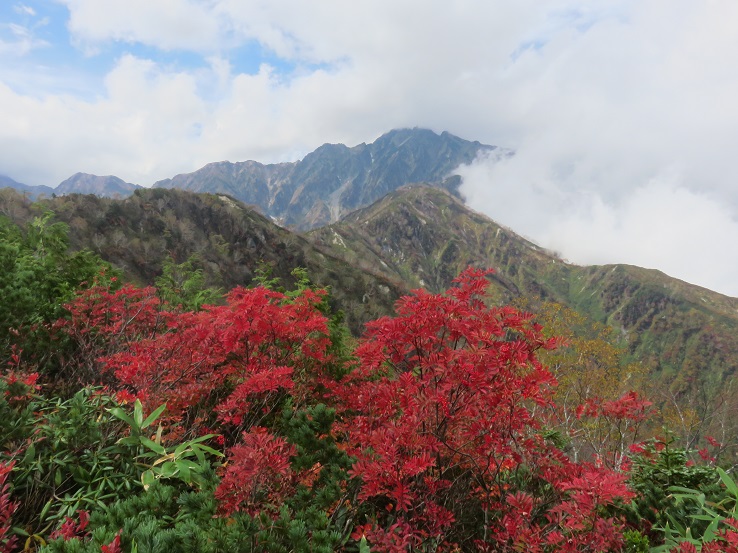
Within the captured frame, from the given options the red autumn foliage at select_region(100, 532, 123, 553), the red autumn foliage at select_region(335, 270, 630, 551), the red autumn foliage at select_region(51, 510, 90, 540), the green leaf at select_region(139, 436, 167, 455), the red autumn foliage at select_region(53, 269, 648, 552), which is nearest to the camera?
the red autumn foliage at select_region(100, 532, 123, 553)

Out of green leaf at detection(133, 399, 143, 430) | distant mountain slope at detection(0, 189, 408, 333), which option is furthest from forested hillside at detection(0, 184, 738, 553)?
distant mountain slope at detection(0, 189, 408, 333)

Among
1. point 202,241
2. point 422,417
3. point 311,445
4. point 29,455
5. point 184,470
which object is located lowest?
point 29,455

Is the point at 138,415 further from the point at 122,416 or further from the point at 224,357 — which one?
the point at 224,357

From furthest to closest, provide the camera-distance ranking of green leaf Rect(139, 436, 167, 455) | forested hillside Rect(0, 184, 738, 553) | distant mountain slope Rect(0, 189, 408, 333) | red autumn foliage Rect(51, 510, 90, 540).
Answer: distant mountain slope Rect(0, 189, 408, 333) → green leaf Rect(139, 436, 167, 455) → forested hillside Rect(0, 184, 738, 553) → red autumn foliage Rect(51, 510, 90, 540)

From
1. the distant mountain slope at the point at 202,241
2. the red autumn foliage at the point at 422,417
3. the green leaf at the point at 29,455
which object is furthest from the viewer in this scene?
the distant mountain slope at the point at 202,241

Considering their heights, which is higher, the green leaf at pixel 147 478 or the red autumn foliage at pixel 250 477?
the red autumn foliage at pixel 250 477

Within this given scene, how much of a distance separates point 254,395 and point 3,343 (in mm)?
4372

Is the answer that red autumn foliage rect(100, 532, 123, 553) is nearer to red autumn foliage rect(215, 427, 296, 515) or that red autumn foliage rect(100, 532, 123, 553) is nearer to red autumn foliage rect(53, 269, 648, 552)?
red autumn foliage rect(53, 269, 648, 552)

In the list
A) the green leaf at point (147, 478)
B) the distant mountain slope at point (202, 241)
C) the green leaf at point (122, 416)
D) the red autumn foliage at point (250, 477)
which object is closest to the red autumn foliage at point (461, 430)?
the red autumn foliage at point (250, 477)

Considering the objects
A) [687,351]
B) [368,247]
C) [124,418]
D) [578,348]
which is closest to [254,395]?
[124,418]

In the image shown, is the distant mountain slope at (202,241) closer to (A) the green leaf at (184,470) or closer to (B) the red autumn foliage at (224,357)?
(B) the red autumn foliage at (224,357)

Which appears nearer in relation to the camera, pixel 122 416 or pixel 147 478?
pixel 147 478

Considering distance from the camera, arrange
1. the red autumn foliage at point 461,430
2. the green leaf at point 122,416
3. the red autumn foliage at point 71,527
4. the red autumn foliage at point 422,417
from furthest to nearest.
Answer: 1. the green leaf at point 122,416
2. the red autumn foliage at point 461,430
3. the red autumn foliage at point 422,417
4. the red autumn foliage at point 71,527

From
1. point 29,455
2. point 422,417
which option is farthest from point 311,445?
point 29,455
